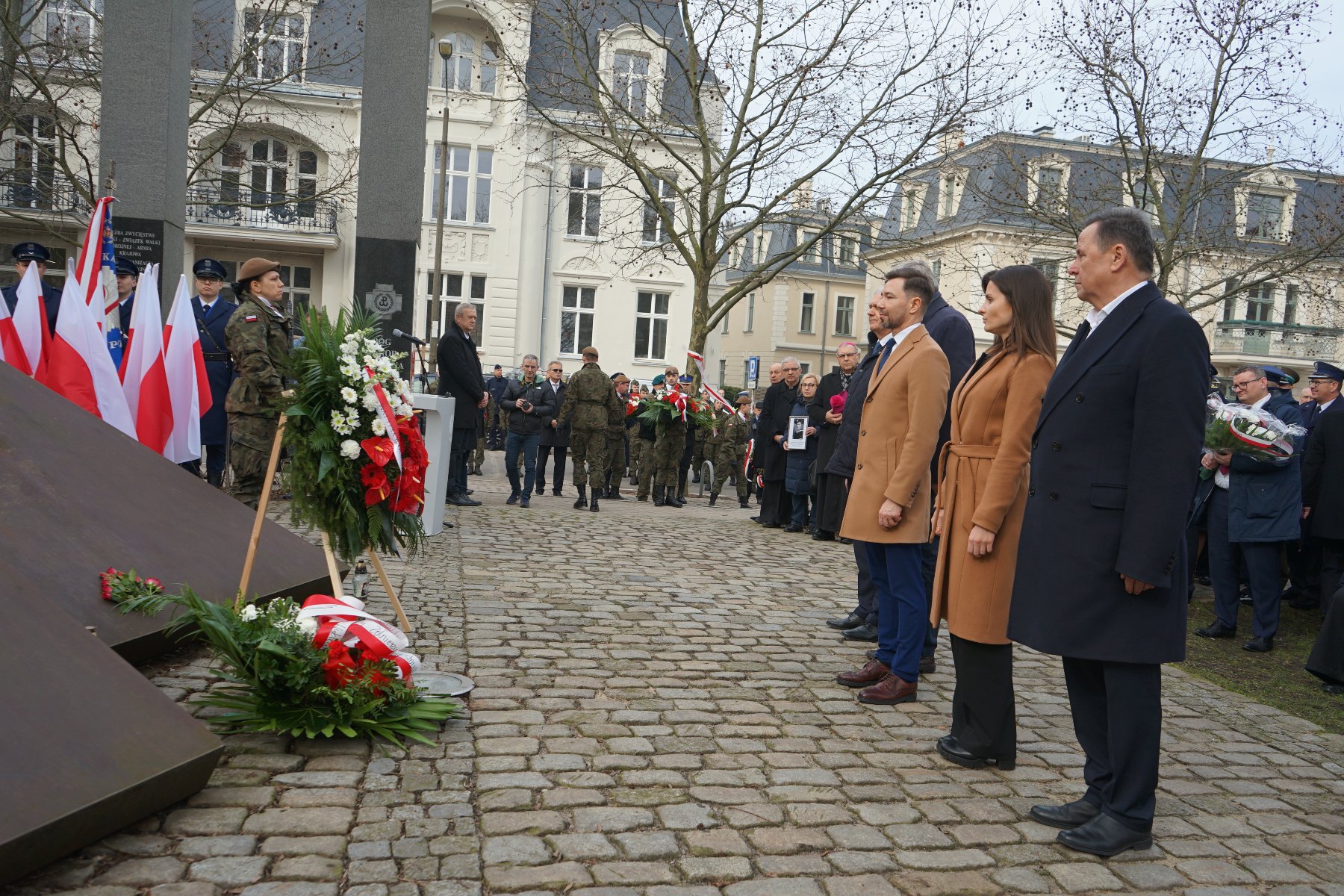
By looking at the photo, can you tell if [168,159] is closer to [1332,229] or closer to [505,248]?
[1332,229]

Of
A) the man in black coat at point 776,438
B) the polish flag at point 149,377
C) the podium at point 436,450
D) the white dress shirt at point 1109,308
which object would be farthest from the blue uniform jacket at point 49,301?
the white dress shirt at point 1109,308

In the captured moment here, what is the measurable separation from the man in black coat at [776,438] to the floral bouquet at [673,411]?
1.48m

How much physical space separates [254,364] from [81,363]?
1803 millimetres

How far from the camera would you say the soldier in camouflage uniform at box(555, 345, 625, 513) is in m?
14.1

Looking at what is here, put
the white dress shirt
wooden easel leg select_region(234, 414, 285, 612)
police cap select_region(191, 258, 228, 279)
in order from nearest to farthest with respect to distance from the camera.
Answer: the white dress shirt, wooden easel leg select_region(234, 414, 285, 612), police cap select_region(191, 258, 228, 279)

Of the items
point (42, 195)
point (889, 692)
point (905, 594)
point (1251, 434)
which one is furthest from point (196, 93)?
point (889, 692)

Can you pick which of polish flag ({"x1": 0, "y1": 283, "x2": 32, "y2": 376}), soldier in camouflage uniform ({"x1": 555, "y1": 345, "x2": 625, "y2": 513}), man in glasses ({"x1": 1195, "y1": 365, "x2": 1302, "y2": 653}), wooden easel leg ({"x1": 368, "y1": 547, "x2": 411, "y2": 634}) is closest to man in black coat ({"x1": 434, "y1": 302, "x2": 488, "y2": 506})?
soldier in camouflage uniform ({"x1": 555, "y1": 345, "x2": 625, "y2": 513})

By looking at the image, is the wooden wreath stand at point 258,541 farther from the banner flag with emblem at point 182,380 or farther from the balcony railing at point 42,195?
the balcony railing at point 42,195

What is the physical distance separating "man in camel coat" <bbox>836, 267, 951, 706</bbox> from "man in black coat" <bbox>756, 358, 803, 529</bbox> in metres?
8.00

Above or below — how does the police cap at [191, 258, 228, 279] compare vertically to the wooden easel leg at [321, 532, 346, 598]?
above

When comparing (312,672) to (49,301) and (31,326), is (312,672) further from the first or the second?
(49,301)

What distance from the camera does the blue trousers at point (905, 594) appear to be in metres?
5.39

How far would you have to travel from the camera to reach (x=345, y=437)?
17.3 feet

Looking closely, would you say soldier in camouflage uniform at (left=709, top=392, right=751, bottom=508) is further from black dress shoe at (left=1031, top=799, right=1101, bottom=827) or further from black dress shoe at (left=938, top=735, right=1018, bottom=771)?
black dress shoe at (left=1031, top=799, right=1101, bottom=827)
